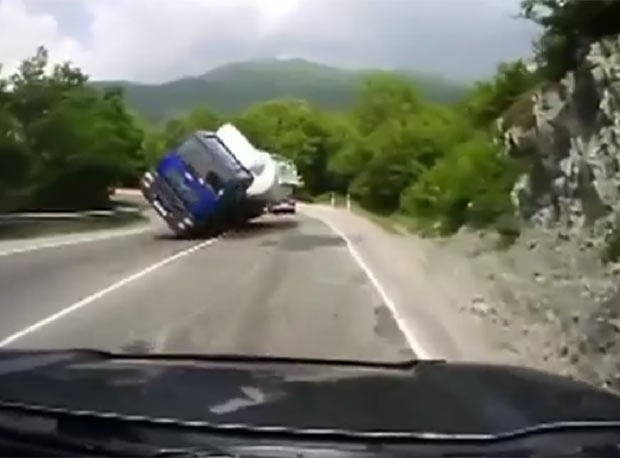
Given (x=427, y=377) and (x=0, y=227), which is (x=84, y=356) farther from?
(x=0, y=227)

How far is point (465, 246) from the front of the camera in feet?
97.1

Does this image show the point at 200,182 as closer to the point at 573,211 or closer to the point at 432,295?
the point at 573,211

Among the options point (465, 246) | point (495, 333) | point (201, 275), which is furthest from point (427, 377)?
point (465, 246)

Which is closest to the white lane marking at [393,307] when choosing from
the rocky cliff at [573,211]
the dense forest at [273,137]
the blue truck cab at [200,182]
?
the rocky cliff at [573,211]

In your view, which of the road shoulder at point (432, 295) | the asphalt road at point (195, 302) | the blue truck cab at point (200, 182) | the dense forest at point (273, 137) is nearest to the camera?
the asphalt road at point (195, 302)

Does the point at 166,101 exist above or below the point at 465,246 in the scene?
above

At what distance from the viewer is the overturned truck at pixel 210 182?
92.7 ft

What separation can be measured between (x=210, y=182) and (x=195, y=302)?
13351mm

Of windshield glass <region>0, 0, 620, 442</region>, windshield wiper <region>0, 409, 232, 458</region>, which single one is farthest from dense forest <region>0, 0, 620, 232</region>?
windshield wiper <region>0, 409, 232, 458</region>

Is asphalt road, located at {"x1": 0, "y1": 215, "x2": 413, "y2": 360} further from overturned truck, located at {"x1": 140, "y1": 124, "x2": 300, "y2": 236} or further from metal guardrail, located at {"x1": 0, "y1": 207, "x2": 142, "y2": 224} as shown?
metal guardrail, located at {"x1": 0, "y1": 207, "x2": 142, "y2": 224}

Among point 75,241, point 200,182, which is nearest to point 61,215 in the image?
point 75,241

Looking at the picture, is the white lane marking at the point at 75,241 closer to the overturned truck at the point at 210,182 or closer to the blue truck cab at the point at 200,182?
the overturned truck at the point at 210,182

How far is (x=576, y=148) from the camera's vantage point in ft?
75.9

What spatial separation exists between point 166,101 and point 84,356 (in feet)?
38.8
